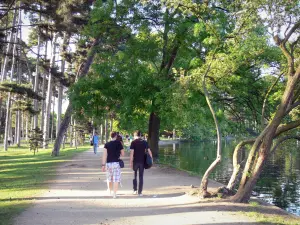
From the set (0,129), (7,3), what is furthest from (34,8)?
(0,129)

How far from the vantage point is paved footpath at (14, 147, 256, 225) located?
23.7ft

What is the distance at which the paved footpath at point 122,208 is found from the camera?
7234 millimetres

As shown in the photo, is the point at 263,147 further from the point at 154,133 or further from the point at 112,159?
the point at 154,133

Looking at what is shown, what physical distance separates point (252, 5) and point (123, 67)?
949 cm

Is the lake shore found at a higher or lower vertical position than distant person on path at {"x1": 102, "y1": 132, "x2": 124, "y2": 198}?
lower

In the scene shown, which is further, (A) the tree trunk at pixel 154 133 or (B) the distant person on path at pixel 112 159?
(A) the tree trunk at pixel 154 133

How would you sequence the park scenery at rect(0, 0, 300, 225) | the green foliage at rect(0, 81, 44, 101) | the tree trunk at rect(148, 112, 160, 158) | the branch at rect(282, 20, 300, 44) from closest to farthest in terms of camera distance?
the park scenery at rect(0, 0, 300, 225) → the branch at rect(282, 20, 300, 44) → the green foliage at rect(0, 81, 44, 101) → the tree trunk at rect(148, 112, 160, 158)

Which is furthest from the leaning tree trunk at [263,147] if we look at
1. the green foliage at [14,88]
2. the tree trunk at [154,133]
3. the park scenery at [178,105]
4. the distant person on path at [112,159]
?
the green foliage at [14,88]

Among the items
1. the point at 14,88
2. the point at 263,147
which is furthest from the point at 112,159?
the point at 14,88

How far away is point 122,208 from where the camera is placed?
8.49m

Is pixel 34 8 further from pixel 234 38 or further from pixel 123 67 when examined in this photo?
pixel 234 38

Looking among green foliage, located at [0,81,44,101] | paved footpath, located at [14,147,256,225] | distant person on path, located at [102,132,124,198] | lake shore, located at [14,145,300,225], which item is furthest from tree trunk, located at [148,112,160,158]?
distant person on path, located at [102,132,124,198]

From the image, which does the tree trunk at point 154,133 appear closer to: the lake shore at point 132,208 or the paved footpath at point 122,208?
the paved footpath at point 122,208

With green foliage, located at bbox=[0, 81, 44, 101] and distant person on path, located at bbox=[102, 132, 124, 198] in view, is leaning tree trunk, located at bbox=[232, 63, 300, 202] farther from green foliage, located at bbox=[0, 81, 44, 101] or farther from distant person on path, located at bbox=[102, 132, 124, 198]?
green foliage, located at bbox=[0, 81, 44, 101]
